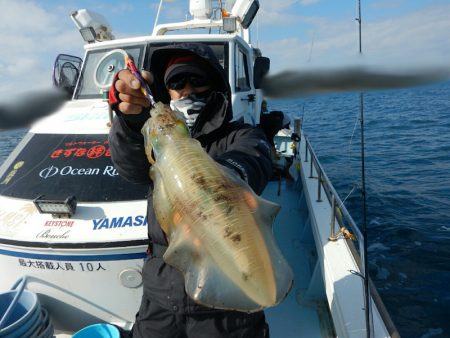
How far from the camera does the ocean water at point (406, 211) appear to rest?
5188 mm

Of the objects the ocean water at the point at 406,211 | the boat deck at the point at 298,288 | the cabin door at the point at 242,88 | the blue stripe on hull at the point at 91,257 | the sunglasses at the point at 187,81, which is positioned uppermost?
the sunglasses at the point at 187,81

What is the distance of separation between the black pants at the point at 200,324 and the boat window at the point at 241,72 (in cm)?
410

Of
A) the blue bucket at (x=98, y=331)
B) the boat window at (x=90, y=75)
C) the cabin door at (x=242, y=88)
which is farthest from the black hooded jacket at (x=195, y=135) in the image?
the boat window at (x=90, y=75)

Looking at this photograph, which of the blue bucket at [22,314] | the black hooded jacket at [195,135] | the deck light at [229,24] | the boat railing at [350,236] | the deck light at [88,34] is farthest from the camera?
the deck light at [88,34]

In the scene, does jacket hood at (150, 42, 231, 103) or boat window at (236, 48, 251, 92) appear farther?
boat window at (236, 48, 251, 92)

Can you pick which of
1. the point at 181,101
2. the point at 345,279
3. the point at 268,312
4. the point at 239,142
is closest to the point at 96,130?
the point at 181,101

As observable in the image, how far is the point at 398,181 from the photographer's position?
33.6ft

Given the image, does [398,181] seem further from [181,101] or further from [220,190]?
[220,190]

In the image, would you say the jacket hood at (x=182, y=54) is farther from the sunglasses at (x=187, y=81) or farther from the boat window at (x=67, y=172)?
the boat window at (x=67, y=172)

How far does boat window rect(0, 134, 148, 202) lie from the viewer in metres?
3.42

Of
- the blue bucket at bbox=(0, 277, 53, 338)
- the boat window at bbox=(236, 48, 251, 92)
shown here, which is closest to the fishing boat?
the blue bucket at bbox=(0, 277, 53, 338)

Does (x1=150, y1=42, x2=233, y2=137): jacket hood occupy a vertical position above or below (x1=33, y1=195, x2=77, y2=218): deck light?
above

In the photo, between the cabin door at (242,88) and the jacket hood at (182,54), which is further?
the cabin door at (242,88)

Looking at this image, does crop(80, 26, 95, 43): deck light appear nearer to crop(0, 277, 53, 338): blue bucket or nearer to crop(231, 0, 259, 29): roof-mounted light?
crop(231, 0, 259, 29): roof-mounted light
